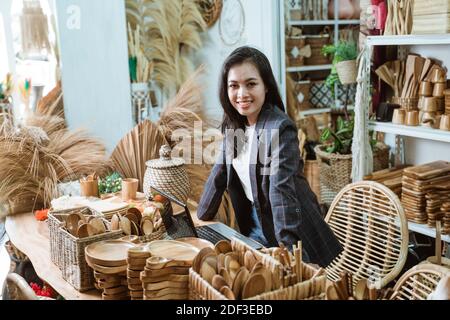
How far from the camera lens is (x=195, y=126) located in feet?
8.82

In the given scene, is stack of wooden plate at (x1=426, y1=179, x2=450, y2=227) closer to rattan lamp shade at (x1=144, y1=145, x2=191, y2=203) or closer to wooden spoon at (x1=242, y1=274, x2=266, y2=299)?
rattan lamp shade at (x1=144, y1=145, x2=191, y2=203)

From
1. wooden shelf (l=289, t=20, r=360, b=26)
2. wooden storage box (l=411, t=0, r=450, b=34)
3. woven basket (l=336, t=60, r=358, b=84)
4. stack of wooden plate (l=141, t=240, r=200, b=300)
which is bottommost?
stack of wooden plate (l=141, t=240, r=200, b=300)

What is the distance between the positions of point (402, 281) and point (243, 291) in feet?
1.96

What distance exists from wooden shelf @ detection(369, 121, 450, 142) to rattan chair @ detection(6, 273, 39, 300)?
2.13m

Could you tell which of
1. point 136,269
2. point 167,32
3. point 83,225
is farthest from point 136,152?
point 167,32

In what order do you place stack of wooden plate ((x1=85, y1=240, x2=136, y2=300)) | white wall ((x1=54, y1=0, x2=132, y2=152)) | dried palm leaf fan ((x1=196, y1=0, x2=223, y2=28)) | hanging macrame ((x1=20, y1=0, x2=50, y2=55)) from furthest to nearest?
dried palm leaf fan ((x1=196, y1=0, x2=223, y2=28)), hanging macrame ((x1=20, y1=0, x2=50, y2=55)), white wall ((x1=54, y1=0, x2=132, y2=152)), stack of wooden plate ((x1=85, y1=240, x2=136, y2=300))

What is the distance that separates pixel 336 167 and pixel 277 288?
244 cm

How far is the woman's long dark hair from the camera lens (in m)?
1.87

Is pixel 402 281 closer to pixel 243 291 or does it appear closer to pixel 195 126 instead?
pixel 243 291

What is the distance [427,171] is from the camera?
8.77ft

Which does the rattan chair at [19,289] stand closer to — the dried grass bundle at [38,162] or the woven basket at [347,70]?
the dried grass bundle at [38,162]

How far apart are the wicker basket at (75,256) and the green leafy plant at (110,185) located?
2.23 ft

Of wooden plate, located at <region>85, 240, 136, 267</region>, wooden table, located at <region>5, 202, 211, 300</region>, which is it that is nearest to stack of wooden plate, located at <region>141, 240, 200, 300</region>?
wooden plate, located at <region>85, 240, 136, 267</region>
